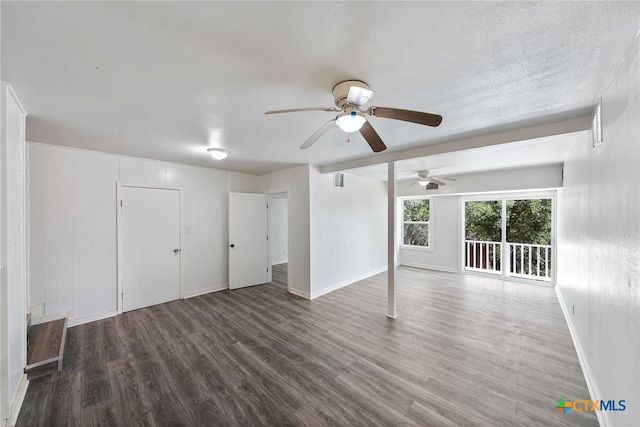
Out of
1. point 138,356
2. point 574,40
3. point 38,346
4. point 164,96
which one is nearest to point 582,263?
point 574,40

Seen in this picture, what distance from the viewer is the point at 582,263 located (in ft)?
7.93

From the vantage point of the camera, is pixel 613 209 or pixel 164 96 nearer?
pixel 613 209

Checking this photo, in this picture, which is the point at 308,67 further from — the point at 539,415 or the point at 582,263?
the point at 582,263

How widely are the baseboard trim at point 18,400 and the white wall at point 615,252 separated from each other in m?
3.80

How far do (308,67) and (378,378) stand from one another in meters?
2.55

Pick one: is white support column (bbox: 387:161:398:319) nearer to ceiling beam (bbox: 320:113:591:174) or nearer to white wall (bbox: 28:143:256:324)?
ceiling beam (bbox: 320:113:591:174)

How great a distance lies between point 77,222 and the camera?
3.22 m

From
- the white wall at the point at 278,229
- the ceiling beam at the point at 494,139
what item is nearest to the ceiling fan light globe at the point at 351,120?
the ceiling beam at the point at 494,139

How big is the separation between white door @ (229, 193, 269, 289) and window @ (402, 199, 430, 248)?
410cm

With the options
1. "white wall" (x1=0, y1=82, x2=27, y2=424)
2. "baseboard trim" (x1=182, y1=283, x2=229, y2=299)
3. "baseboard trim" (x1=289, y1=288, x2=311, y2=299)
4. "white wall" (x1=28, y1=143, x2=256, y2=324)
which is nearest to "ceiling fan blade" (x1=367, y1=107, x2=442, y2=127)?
Answer: "white wall" (x1=0, y1=82, x2=27, y2=424)

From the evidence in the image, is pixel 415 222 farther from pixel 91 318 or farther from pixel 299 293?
pixel 91 318

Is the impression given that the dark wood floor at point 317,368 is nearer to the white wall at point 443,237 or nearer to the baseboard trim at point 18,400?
the baseboard trim at point 18,400

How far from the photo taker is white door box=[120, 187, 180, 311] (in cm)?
363

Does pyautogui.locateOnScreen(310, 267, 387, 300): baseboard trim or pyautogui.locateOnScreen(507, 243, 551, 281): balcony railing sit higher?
pyautogui.locateOnScreen(507, 243, 551, 281): balcony railing
